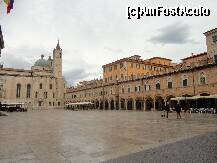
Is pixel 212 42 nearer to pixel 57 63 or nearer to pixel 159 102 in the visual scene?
pixel 159 102

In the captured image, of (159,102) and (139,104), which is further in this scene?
(139,104)

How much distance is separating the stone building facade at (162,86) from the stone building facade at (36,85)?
817 inches

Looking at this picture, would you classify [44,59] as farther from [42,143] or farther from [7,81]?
[42,143]

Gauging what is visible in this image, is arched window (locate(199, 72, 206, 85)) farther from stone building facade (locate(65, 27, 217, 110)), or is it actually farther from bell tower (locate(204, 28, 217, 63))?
bell tower (locate(204, 28, 217, 63))

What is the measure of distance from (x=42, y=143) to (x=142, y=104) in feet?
123

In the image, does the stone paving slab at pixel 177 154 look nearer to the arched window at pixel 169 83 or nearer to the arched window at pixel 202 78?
the arched window at pixel 202 78

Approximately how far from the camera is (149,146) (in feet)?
24.8

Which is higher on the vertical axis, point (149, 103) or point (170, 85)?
point (170, 85)

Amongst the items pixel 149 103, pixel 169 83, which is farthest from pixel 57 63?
pixel 169 83

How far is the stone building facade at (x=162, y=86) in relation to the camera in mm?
32688

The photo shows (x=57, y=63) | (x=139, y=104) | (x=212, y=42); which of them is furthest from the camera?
(x=57, y=63)

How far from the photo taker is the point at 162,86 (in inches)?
1578

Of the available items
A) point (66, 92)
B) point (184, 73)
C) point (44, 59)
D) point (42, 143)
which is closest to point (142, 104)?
point (184, 73)

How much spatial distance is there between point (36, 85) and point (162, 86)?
4827cm
